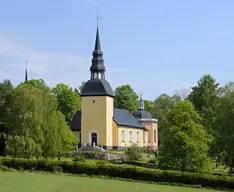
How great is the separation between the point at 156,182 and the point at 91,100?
85.6ft

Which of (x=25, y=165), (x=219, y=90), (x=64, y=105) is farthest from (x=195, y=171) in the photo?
(x=64, y=105)

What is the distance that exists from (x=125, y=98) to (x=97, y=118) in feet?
72.0

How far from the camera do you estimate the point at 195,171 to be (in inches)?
1266

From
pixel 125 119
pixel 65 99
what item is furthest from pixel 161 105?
pixel 125 119

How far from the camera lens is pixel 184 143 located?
106 ft

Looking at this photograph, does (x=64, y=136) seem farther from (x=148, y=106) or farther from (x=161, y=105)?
(x=161, y=105)

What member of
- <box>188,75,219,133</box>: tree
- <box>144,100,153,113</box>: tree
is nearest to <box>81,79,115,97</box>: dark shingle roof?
<box>188,75,219,133</box>: tree

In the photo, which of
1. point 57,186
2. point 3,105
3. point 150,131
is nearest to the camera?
point 57,186

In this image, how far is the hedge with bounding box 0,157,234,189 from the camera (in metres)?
28.7

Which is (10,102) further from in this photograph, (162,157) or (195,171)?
(195,171)

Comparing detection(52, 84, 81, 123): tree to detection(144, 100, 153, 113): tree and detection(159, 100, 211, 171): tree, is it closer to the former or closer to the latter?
detection(144, 100, 153, 113): tree

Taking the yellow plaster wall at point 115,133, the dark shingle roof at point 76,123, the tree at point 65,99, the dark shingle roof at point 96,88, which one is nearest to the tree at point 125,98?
the tree at point 65,99

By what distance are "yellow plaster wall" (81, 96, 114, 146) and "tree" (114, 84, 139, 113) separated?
804 inches

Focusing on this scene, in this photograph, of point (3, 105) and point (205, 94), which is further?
point (205, 94)
